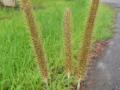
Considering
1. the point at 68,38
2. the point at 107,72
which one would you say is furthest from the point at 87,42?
the point at 107,72

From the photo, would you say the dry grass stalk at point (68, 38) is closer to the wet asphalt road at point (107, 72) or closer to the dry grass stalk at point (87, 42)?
the dry grass stalk at point (87, 42)

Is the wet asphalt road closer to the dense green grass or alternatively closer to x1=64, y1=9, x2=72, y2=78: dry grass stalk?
the dense green grass

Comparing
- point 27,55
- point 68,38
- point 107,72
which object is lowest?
point 107,72

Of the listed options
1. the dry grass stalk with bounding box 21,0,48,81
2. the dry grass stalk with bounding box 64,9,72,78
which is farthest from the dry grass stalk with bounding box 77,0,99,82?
the dry grass stalk with bounding box 21,0,48,81

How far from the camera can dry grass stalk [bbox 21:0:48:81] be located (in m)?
2.13

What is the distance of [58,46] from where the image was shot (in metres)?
6.76

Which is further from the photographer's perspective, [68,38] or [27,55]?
[27,55]

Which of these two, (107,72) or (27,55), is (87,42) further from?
(107,72)

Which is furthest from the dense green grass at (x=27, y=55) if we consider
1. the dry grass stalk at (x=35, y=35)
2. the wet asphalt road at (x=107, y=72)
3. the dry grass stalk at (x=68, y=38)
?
the dry grass stalk at (x=35, y=35)

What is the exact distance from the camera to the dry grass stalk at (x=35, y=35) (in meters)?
2.13

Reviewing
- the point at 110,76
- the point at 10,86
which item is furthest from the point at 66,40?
the point at 110,76

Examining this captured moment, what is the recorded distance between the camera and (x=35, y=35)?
7.49ft

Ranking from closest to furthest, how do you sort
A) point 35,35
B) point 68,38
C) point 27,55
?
point 35,35 → point 68,38 → point 27,55

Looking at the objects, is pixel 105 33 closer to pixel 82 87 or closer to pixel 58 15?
pixel 58 15
